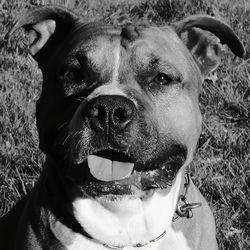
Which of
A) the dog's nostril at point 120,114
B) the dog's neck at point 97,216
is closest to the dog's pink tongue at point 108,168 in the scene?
the dog's neck at point 97,216

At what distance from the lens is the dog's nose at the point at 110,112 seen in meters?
3.36

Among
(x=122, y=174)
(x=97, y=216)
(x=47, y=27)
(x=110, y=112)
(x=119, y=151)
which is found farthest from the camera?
(x=47, y=27)

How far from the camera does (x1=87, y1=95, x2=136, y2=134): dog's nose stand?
336 cm

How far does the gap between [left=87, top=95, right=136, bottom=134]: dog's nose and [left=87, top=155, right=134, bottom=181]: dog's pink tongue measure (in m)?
0.23

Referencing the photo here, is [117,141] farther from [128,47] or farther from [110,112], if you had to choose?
[128,47]

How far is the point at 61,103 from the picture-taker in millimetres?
3740

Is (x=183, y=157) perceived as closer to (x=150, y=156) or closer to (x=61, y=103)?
(x=150, y=156)

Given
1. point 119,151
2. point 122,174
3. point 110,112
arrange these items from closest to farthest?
point 110,112 < point 119,151 < point 122,174

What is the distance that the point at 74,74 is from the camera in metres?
3.75

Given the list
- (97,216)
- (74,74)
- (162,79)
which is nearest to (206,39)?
Result: (162,79)

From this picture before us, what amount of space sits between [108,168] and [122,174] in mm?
75

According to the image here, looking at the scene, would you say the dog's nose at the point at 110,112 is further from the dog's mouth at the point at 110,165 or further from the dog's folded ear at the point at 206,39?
the dog's folded ear at the point at 206,39

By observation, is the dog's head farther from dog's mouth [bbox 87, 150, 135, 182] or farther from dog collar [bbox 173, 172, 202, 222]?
dog collar [bbox 173, 172, 202, 222]

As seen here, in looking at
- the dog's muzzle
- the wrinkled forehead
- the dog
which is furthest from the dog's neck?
the wrinkled forehead
